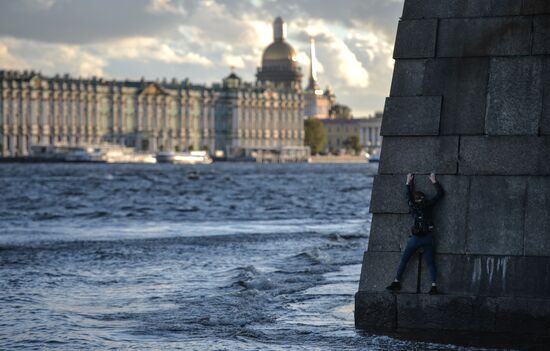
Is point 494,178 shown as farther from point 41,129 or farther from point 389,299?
point 41,129

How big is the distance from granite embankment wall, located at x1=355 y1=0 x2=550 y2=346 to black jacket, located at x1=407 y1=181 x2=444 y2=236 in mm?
123

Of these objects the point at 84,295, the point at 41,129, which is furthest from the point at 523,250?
the point at 41,129

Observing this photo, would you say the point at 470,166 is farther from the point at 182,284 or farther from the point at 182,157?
the point at 182,157

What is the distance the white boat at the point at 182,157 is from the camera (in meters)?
186

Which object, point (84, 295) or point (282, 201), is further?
point (282, 201)

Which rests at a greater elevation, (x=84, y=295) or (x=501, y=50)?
(x=501, y=50)

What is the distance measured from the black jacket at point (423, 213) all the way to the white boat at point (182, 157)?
174 m

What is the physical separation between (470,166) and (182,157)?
6915 inches

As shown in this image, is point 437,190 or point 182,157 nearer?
point 437,190

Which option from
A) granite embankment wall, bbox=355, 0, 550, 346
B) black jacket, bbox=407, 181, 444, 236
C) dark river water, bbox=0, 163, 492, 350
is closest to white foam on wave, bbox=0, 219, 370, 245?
dark river water, bbox=0, 163, 492, 350

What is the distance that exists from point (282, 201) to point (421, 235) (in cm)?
3785

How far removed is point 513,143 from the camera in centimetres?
1197

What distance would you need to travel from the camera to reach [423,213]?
12039mm

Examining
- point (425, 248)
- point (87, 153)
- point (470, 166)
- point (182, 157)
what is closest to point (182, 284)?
point (425, 248)
